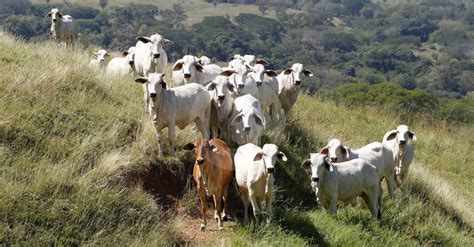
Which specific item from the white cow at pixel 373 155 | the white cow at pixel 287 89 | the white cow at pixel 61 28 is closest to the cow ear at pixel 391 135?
the white cow at pixel 373 155

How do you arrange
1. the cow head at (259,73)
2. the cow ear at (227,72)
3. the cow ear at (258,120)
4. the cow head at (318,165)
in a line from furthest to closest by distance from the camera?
the cow head at (259,73) < the cow ear at (227,72) < the cow ear at (258,120) < the cow head at (318,165)

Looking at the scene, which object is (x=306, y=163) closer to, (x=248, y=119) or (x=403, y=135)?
(x=248, y=119)

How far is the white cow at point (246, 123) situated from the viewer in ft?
34.4

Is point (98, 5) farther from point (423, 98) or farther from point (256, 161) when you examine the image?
point (256, 161)

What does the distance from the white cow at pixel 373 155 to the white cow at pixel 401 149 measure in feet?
2.63

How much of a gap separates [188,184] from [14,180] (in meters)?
2.79

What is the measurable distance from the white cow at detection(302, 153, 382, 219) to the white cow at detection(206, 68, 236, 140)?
1.85 m

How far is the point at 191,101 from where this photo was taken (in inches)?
410

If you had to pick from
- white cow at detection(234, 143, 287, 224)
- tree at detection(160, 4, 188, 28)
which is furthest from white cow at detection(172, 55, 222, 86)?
tree at detection(160, 4, 188, 28)

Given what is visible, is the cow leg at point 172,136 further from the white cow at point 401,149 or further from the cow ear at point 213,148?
the white cow at point 401,149

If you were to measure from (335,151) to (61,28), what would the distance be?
1011 centimetres

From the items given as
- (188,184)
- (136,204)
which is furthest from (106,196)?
(188,184)

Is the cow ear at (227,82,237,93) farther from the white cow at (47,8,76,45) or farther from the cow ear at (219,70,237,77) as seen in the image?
the white cow at (47,8,76,45)

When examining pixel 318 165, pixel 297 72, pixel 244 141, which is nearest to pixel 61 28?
pixel 297 72
